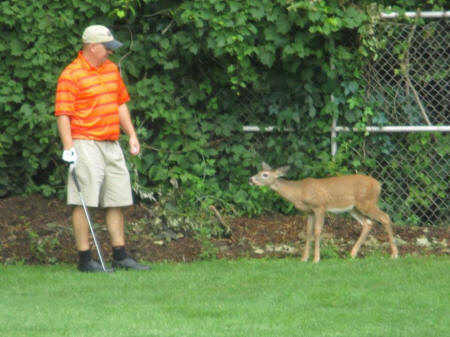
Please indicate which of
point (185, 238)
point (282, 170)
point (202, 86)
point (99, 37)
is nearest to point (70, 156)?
point (99, 37)

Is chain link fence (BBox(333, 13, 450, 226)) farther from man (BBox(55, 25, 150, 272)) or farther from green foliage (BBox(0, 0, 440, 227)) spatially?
man (BBox(55, 25, 150, 272))

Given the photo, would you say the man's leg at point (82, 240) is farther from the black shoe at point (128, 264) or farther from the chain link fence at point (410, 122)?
the chain link fence at point (410, 122)

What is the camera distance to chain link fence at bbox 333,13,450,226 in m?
11.2

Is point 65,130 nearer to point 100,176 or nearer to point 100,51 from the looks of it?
point 100,176

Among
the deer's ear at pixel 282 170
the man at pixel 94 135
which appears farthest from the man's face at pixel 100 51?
the deer's ear at pixel 282 170

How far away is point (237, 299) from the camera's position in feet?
25.6

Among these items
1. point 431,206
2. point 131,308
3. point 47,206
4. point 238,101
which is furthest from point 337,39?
point 131,308

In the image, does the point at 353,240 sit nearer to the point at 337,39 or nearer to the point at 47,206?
the point at 337,39

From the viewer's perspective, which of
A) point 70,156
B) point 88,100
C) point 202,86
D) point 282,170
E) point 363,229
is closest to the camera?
point 70,156

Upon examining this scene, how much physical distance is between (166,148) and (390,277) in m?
3.53

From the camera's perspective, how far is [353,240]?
10.4 m

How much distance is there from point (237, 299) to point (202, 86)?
4.03 meters

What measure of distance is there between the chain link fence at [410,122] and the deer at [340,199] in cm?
102

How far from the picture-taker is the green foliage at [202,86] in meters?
10.8
